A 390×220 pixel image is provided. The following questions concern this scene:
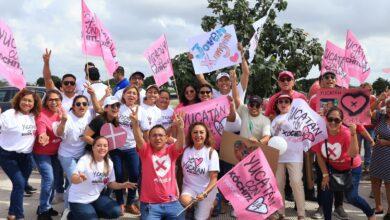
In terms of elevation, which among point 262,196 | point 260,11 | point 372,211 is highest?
point 260,11

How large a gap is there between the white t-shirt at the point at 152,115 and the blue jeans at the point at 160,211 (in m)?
1.31

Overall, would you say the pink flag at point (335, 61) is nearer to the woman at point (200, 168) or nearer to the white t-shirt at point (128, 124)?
the woman at point (200, 168)

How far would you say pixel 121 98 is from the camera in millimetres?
6250

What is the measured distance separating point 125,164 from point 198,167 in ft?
4.34

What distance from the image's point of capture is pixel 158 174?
5.00 m

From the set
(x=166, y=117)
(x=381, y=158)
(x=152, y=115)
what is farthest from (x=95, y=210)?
(x=381, y=158)

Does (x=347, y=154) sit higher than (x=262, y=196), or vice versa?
(x=347, y=154)

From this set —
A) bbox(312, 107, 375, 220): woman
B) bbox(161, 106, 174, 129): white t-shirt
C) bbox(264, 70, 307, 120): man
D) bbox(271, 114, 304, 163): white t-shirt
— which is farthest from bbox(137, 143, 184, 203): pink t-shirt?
bbox(312, 107, 375, 220): woman

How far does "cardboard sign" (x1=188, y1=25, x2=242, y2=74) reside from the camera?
6.95 meters

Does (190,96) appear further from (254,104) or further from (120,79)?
(120,79)

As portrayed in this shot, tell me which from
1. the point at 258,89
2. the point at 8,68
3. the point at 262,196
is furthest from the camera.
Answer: the point at 258,89

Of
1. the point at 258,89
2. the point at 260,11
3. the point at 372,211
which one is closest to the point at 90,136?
the point at 372,211

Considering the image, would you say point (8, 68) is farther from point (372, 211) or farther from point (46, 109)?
point (372, 211)

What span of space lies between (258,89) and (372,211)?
33.0 feet
